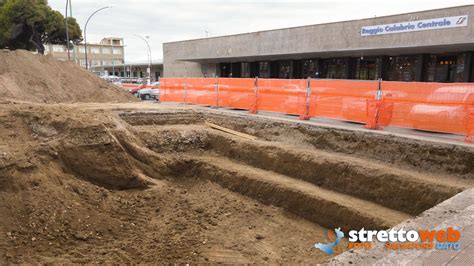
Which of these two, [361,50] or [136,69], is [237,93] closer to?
[361,50]

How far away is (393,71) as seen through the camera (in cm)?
2453

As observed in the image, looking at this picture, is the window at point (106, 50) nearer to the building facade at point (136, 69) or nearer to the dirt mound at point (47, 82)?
the building facade at point (136, 69)

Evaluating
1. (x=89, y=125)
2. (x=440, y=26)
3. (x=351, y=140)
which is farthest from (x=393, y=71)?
(x=89, y=125)

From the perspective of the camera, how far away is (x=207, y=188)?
9.56m

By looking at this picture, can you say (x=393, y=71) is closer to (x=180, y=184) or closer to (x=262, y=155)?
(x=262, y=155)

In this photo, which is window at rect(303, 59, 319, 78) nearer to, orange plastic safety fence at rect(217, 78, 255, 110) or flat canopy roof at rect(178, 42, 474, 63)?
flat canopy roof at rect(178, 42, 474, 63)

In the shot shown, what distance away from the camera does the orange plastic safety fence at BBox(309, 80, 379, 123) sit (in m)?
10.6

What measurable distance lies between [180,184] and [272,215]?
3215mm

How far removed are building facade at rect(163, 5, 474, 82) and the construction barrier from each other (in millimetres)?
11710

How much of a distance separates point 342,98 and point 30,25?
1245 inches

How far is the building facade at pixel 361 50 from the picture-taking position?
1995 cm

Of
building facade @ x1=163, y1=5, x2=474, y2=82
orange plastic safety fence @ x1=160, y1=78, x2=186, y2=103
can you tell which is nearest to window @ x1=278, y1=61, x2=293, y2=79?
building facade @ x1=163, y1=5, x2=474, y2=82

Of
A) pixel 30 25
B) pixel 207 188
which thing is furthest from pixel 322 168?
pixel 30 25

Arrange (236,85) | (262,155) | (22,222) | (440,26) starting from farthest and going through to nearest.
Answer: (440,26), (236,85), (262,155), (22,222)
